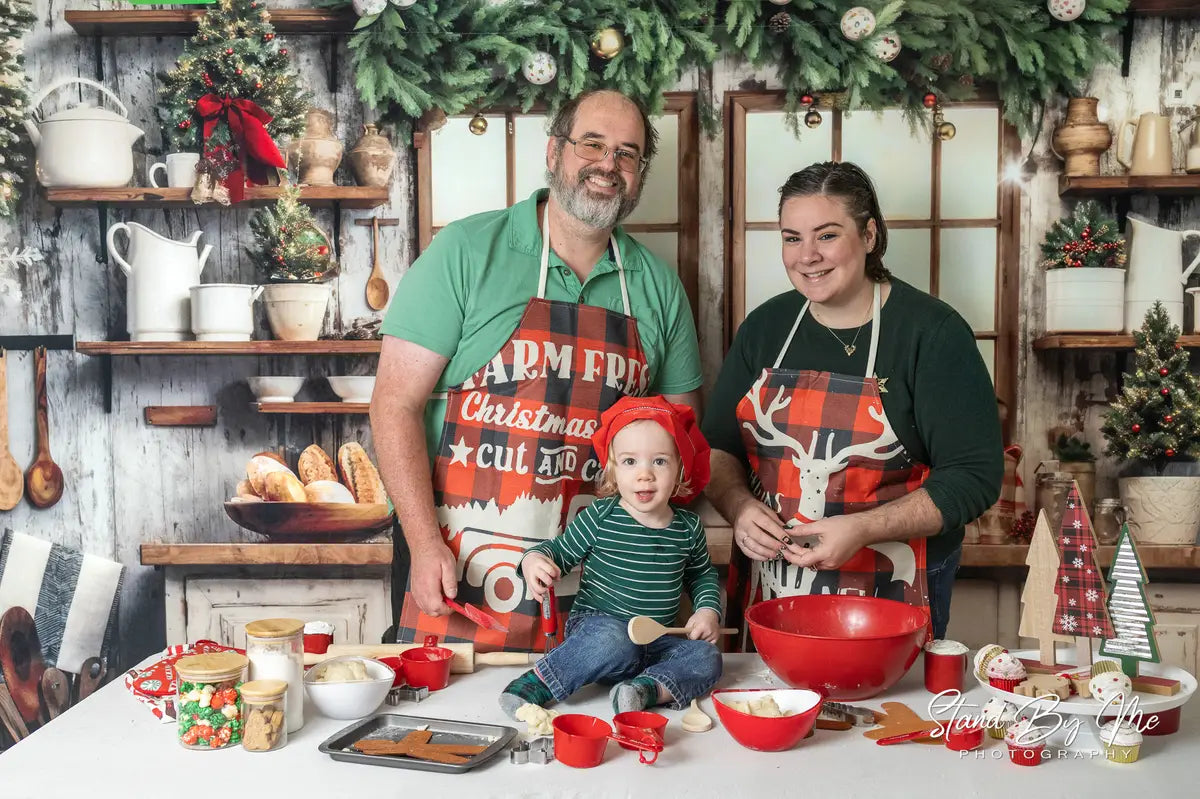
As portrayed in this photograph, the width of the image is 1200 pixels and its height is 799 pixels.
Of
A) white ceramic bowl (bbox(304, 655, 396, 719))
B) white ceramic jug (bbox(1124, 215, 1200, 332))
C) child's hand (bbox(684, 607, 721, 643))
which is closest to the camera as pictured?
white ceramic bowl (bbox(304, 655, 396, 719))

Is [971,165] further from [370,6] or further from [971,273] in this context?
[370,6]

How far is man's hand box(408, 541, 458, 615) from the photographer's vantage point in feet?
6.76

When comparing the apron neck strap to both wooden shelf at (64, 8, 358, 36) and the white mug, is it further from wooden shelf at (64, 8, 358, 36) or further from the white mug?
the white mug

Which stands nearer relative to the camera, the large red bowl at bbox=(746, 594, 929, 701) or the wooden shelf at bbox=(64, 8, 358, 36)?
the large red bowl at bbox=(746, 594, 929, 701)

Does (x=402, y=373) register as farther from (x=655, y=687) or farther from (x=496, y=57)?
(x=496, y=57)

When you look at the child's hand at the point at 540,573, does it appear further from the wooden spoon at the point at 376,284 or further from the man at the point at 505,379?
the wooden spoon at the point at 376,284

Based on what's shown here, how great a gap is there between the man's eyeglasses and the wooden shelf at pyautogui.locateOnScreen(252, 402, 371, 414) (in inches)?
46.3

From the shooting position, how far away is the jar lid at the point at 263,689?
132 centimetres

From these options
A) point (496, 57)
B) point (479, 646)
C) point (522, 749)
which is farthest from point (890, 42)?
point (522, 749)

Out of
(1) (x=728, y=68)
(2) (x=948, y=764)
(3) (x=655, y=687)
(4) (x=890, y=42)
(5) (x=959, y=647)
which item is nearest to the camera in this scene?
(2) (x=948, y=764)

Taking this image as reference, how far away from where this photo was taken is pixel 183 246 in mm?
2951

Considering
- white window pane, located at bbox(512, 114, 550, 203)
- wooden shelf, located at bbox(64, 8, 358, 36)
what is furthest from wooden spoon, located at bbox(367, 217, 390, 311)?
wooden shelf, located at bbox(64, 8, 358, 36)

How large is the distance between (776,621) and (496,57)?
74.3 inches

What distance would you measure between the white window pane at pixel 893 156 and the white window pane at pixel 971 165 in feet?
0.19
